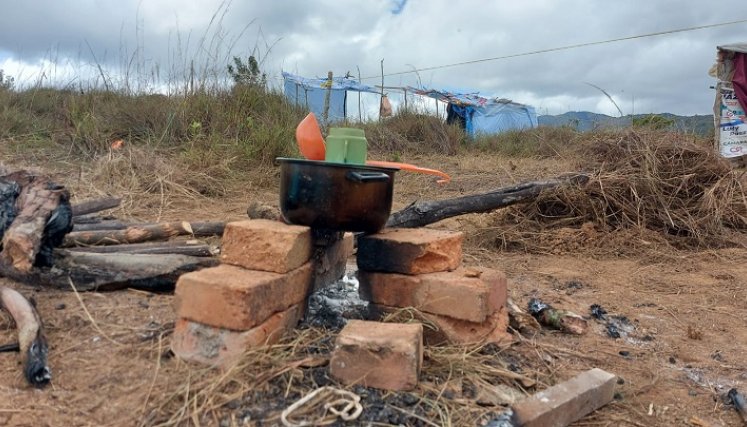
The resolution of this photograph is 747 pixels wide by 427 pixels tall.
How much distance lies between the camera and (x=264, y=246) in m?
2.12

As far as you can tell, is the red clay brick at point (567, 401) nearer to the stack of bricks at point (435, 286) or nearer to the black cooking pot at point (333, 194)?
the stack of bricks at point (435, 286)

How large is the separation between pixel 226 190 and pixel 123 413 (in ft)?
14.6

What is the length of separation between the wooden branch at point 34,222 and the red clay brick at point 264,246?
0.92 metres

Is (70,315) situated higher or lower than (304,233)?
lower

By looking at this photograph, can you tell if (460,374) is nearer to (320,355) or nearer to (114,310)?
(320,355)

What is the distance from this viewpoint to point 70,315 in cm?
241

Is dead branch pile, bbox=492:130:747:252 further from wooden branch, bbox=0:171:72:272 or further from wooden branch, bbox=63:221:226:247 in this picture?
wooden branch, bbox=0:171:72:272

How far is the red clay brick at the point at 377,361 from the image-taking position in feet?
5.90

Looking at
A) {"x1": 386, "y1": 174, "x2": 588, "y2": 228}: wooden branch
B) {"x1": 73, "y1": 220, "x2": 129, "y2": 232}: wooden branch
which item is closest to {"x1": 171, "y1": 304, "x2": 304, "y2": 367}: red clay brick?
{"x1": 73, "y1": 220, "x2": 129, "y2": 232}: wooden branch

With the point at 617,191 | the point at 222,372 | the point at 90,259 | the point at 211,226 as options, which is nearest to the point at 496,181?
the point at 617,191

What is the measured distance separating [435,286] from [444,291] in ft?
0.13

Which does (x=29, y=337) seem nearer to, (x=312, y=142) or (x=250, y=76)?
(x=312, y=142)

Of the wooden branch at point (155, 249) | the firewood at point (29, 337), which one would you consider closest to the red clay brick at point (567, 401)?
the firewood at point (29, 337)

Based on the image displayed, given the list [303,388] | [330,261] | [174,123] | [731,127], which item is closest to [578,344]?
[330,261]
